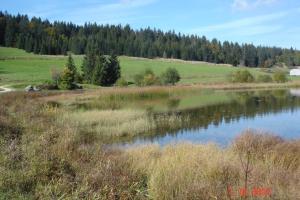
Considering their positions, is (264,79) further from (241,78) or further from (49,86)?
(49,86)

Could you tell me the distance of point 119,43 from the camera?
145500mm

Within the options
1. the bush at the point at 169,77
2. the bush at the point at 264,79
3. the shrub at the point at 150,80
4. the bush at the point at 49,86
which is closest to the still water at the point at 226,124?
the bush at the point at 49,86

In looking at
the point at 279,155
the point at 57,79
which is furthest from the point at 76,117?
the point at 57,79

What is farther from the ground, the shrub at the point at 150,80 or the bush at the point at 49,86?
the shrub at the point at 150,80

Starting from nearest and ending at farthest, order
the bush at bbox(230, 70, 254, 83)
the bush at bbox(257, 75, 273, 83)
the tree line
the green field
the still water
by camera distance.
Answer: the still water
the bush at bbox(230, 70, 254, 83)
the green field
the bush at bbox(257, 75, 273, 83)
the tree line

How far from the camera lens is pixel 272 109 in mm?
38250

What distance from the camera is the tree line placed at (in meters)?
134

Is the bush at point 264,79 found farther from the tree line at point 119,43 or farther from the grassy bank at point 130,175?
the grassy bank at point 130,175

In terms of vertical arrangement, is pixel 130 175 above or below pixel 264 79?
below

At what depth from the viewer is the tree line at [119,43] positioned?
134 m

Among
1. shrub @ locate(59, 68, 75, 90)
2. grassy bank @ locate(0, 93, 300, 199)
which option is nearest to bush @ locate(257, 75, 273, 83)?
shrub @ locate(59, 68, 75, 90)

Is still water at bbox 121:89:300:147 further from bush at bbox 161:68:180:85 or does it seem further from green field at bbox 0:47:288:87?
green field at bbox 0:47:288:87

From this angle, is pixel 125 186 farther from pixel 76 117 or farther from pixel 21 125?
pixel 76 117

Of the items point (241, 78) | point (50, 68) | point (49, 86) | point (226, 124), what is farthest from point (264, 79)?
point (226, 124)
